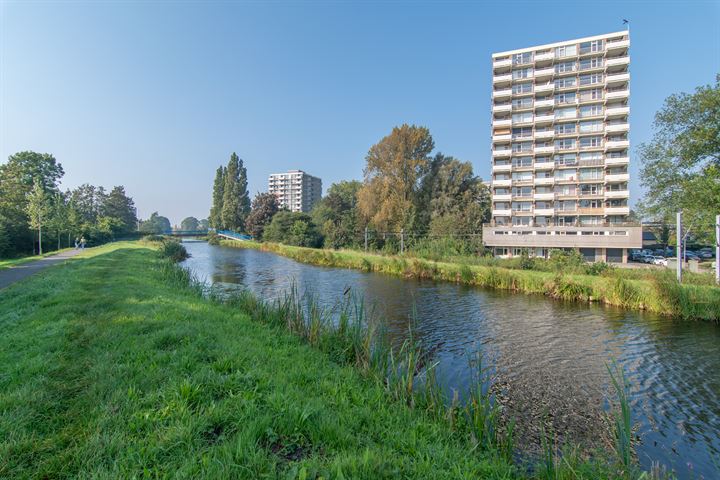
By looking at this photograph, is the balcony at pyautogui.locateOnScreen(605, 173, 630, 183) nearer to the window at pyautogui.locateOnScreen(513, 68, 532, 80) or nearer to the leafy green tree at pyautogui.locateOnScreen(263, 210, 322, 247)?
the window at pyautogui.locateOnScreen(513, 68, 532, 80)

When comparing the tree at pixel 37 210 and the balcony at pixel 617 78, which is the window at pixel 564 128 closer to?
the balcony at pixel 617 78

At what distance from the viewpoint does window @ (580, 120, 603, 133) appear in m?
46.4

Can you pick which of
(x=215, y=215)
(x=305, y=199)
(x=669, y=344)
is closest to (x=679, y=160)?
(x=669, y=344)

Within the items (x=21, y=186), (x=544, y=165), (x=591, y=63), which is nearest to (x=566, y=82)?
(x=591, y=63)

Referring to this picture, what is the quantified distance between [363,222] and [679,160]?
110ft

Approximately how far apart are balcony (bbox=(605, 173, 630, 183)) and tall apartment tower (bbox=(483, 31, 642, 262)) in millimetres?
103

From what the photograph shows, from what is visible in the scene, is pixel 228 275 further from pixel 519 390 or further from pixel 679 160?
pixel 679 160

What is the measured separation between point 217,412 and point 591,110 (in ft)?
192

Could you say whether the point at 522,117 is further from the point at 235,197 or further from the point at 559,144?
the point at 235,197

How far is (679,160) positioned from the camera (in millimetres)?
30875

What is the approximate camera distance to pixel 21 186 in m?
40.7

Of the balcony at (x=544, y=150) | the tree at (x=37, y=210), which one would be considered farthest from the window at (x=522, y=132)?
the tree at (x=37, y=210)

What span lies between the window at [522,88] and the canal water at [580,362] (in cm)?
4433

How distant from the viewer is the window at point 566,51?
48.4m
